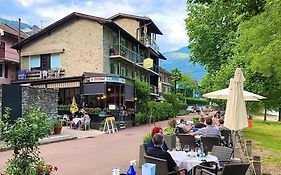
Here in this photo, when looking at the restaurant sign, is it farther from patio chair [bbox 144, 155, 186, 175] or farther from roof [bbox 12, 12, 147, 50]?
patio chair [bbox 144, 155, 186, 175]

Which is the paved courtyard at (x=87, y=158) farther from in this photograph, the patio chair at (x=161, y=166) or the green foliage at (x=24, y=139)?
the green foliage at (x=24, y=139)

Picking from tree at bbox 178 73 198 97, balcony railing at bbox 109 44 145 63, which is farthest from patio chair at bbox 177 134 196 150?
tree at bbox 178 73 198 97

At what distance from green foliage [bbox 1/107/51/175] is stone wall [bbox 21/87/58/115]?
49.3 feet

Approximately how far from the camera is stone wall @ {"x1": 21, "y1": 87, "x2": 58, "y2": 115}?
2136 centimetres

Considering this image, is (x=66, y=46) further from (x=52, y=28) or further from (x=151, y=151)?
(x=151, y=151)

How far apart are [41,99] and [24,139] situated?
17.9 metres

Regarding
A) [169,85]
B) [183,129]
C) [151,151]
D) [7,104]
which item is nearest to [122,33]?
[7,104]

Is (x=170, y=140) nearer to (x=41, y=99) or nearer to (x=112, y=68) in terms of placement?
(x=41, y=99)

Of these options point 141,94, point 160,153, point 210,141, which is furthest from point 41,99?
point 160,153

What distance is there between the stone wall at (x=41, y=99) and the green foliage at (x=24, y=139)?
49.3 ft

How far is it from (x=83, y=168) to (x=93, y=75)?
19.6 meters

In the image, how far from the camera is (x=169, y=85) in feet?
283

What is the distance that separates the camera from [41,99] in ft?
76.9

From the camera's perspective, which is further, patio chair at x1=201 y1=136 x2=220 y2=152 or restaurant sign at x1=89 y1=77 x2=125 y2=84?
restaurant sign at x1=89 y1=77 x2=125 y2=84
